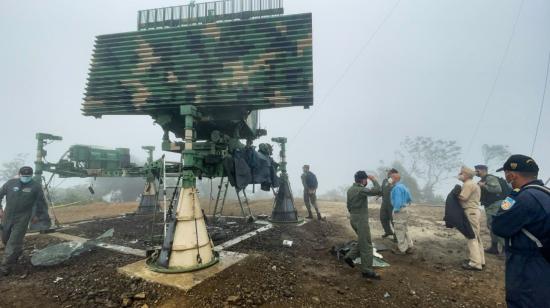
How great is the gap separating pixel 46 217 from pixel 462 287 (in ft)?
42.2

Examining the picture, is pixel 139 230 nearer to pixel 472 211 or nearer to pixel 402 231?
pixel 402 231

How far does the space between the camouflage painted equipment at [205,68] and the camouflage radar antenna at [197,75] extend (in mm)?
24

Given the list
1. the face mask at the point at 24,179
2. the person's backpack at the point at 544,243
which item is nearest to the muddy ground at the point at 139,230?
the face mask at the point at 24,179

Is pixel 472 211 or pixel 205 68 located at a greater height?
pixel 205 68

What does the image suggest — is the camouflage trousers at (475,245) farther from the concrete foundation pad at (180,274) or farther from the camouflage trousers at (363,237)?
the concrete foundation pad at (180,274)

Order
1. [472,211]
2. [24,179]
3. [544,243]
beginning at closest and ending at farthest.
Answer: [544,243], [472,211], [24,179]

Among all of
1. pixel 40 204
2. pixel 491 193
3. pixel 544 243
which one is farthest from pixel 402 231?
pixel 40 204

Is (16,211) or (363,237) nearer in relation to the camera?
(363,237)

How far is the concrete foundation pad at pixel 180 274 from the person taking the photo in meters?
4.62

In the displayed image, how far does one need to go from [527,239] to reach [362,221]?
3054 mm

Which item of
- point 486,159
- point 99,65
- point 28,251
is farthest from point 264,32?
point 486,159

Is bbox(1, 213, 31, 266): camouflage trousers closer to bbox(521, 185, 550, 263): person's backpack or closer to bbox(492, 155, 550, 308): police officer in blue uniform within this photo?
bbox(492, 155, 550, 308): police officer in blue uniform

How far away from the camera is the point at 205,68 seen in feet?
20.8

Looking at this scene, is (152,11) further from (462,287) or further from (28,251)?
(462,287)
